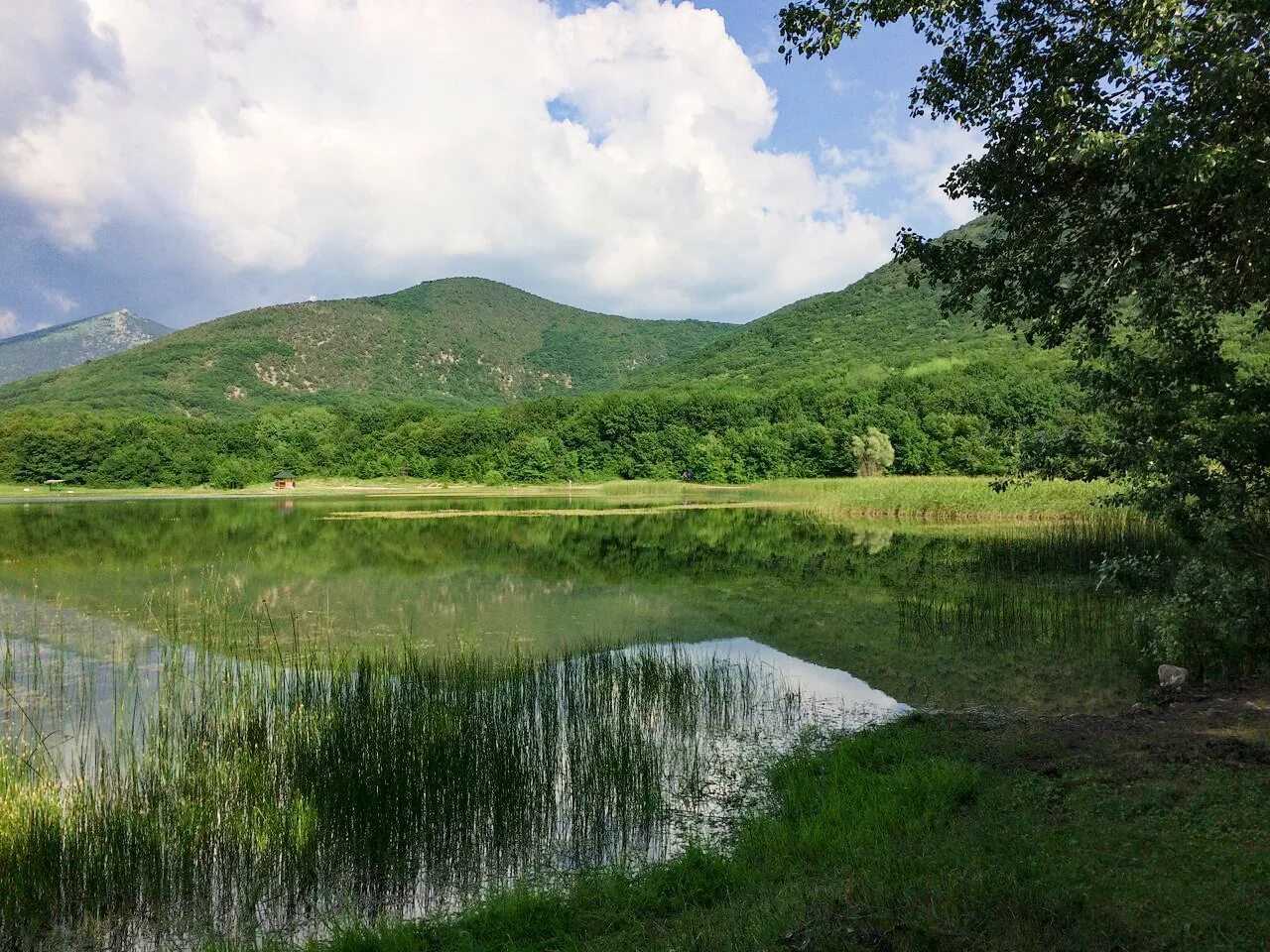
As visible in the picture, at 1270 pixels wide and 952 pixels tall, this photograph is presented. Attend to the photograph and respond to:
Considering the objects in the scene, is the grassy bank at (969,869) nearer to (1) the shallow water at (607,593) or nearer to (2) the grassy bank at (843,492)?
(1) the shallow water at (607,593)

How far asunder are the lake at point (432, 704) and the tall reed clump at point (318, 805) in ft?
0.07

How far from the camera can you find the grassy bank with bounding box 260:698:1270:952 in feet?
12.7

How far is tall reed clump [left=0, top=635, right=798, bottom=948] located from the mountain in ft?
370

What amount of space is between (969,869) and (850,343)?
117 metres

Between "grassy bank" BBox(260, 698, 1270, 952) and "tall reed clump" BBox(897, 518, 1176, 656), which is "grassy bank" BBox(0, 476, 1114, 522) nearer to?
"tall reed clump" BBox(897, 518, 1176, 656)

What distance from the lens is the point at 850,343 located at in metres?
116

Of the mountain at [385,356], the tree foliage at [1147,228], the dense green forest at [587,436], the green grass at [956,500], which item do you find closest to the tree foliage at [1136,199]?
the tree foliage at [1147,228]

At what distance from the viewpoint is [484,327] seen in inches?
6703

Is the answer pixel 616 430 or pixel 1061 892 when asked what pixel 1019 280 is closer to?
pixel 1061 892

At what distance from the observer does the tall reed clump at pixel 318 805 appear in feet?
17.4

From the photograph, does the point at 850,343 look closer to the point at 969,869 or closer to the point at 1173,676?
the point at 1173,676

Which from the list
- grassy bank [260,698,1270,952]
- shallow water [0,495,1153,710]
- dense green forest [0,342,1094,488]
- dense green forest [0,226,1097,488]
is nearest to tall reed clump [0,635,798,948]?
→ grassy bank [260,698,1270,952]

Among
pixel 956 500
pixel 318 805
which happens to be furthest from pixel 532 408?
pixel 318 805

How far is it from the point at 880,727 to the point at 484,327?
6618 inches
